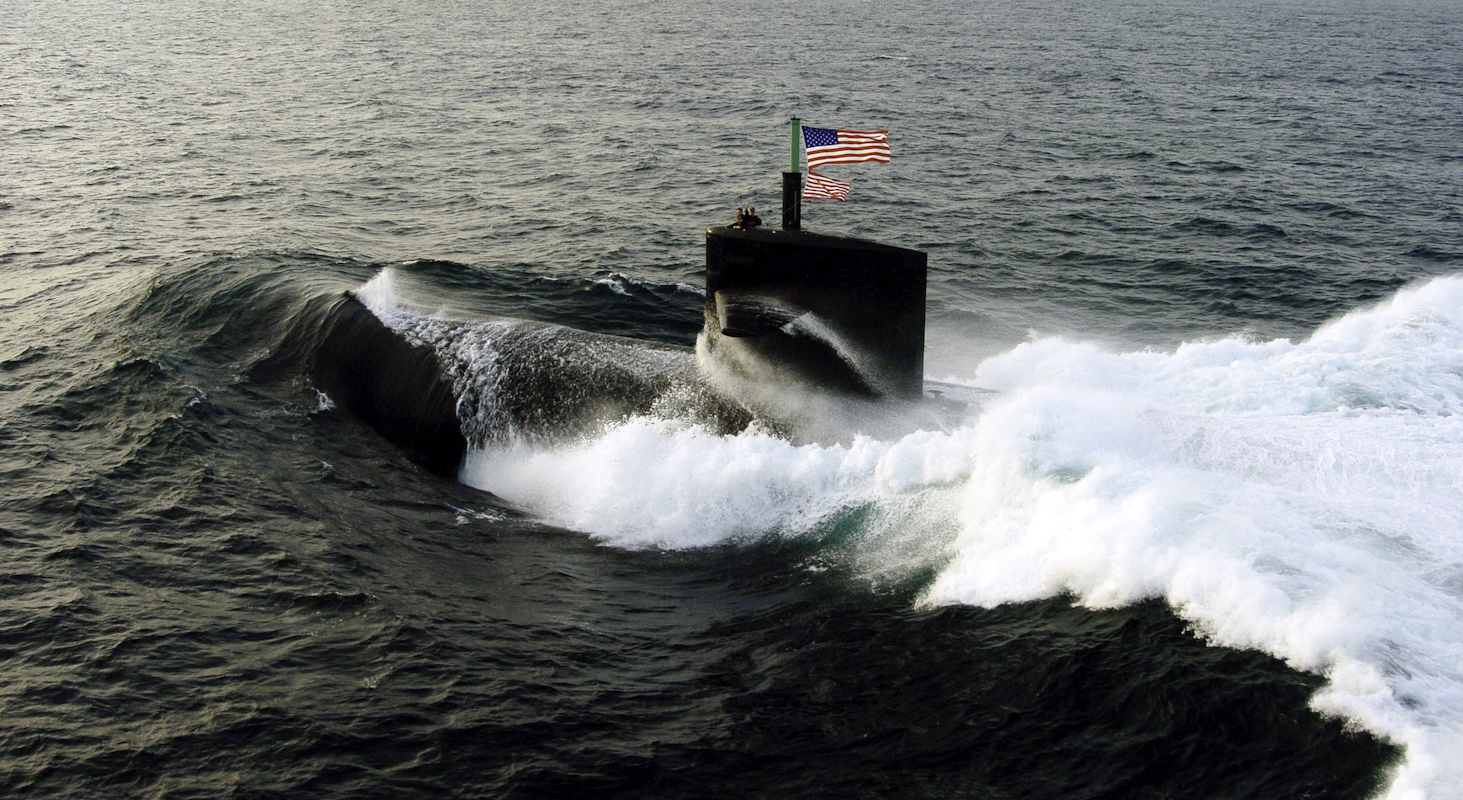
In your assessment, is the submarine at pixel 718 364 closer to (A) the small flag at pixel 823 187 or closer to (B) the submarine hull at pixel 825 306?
(B) the submarine hull at pixel 825 306

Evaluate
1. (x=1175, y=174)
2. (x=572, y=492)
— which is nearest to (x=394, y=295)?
(x=572, y=492)

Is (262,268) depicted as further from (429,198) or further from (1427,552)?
(1427,552)

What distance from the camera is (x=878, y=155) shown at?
41.2 ft

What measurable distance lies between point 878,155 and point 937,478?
365 centimetres

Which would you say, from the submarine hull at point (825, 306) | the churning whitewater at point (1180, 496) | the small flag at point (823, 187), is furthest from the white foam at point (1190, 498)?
the small flag at point (823, 187)

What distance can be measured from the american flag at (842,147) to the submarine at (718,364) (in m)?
0.30

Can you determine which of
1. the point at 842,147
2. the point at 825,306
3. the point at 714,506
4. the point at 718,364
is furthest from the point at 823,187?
the point at 714,506

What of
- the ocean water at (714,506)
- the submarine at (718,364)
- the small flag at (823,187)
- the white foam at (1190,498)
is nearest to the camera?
the ocean water at (714,506)

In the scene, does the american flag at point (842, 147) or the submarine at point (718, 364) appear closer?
the american flag at point (842, 147)

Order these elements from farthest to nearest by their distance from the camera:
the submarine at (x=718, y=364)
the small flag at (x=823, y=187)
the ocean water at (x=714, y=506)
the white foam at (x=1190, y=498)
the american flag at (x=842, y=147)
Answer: the small flag at (x=823, y=187) < the submarine at (x=718, y=364) < the american flag at (x=842, y=147) < the white foam at (x=1190, y=498) < the ocean water at (x=714, y=506)

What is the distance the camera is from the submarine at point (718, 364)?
12758 millimetres

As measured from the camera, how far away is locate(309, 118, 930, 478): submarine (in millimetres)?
12758

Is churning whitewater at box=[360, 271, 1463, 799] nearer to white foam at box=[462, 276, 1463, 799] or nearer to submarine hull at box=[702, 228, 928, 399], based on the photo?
white foam at box=[462, 276, 1463, 799]

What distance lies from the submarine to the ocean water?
13 cm
